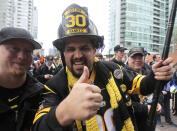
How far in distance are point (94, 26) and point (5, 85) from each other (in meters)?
1.00

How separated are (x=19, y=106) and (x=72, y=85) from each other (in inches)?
25.9

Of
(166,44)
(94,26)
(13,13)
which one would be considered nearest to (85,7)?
(94,26)

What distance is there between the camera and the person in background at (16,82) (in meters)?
3.02

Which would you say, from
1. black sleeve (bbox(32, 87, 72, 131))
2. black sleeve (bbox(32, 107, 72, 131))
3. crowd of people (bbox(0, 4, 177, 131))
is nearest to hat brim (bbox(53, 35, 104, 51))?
crowd of people (bbox(0, 4, 177, 131))

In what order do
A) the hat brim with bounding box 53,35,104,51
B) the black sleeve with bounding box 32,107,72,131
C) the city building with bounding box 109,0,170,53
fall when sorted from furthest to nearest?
the city building with bounding box 109,0,170,53, the hat brim with bounding box 53,35,104,51, the black sleeve with bounding box 32,107,72,131

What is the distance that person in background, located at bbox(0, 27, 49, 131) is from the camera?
302 cm

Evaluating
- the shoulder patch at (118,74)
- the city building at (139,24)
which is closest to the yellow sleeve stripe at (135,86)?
the shoulder patch at (118,74)

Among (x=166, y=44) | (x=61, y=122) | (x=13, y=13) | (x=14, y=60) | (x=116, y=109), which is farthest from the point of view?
(x=13, y=13)

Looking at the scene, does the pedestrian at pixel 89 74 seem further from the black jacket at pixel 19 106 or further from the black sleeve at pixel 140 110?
the black sleeve at pixel 140 110

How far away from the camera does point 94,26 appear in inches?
110

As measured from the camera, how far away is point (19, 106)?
3055 millimetres

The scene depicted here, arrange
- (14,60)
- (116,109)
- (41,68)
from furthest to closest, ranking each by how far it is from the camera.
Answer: (41,68), (14,60), (116,109)

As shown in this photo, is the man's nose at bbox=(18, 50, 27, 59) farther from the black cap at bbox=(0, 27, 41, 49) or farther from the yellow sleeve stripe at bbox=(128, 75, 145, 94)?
the yellow sleeve stripe at bbox=(128, 75, 145, 94)

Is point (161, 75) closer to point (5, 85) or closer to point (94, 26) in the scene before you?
point (94, 26)
